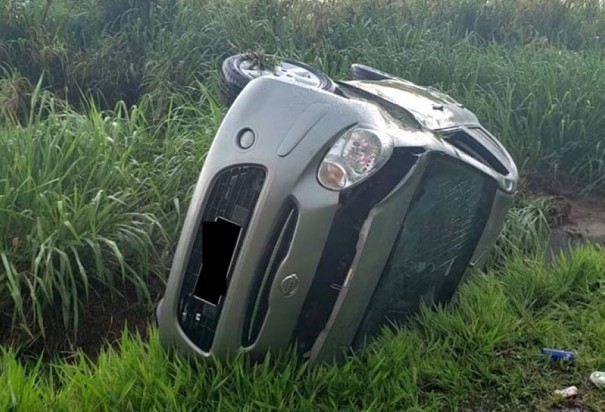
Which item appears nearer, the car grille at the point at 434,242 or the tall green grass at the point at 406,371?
the tall green grass at the point at 406,371

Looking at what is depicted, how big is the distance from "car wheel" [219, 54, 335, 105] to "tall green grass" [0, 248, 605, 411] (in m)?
1.22

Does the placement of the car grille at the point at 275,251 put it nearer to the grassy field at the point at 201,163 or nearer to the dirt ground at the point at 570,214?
the grassy field at the point at 201,163

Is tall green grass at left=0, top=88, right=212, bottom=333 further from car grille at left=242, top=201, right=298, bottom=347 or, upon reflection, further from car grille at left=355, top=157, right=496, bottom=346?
car grille at left=355, top=157, right=496, bottom=346

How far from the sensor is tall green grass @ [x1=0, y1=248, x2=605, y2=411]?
248 centimetres

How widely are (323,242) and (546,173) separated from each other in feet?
8.82

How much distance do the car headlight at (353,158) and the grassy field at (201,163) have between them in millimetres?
587

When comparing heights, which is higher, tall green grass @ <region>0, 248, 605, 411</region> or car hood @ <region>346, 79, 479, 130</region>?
car hood @ <region>346, 79, 479, 130</region>

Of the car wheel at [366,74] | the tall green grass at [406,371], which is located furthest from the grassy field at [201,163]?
the car wheel at [366,74]

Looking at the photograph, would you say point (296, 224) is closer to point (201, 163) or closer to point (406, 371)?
point (406, 371)

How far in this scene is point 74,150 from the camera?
360 centimetres

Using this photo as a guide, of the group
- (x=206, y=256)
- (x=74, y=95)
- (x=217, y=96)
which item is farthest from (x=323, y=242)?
(x=74, y=95)

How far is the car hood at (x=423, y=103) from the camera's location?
3215 millimetres

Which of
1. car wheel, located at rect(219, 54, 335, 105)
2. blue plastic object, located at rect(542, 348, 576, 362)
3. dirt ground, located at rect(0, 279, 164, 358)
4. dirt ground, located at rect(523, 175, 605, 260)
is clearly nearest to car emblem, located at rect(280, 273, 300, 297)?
dirt ground, located at rect(0, 279, 164, 358)

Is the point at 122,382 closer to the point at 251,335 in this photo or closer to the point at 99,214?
the point at 251,335
